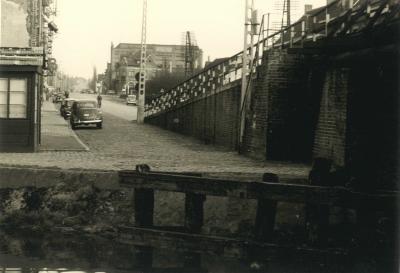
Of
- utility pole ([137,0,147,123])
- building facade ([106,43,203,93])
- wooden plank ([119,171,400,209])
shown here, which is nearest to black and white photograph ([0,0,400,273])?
wooden plank ([119,171,400,209])

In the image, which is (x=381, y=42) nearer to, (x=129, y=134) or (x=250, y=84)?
(x=250, y=84)

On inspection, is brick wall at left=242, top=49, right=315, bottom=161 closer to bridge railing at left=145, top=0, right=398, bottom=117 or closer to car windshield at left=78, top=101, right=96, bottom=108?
bridge railing at left=145, top=0, right=398, bottom=117

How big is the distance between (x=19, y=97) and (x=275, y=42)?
8.44m

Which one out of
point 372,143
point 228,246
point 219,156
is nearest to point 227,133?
point 219,156

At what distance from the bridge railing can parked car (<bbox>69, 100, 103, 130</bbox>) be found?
453cm

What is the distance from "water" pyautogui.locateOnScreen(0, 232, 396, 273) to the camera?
879 cm

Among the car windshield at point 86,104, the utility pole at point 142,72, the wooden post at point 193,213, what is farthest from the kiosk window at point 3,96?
the utility pole at point 142,72

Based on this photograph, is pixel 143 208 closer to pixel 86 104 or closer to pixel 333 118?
pixel 333 118

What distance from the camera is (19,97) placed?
59.0 ft

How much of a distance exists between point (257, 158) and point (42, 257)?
9304 millimetres

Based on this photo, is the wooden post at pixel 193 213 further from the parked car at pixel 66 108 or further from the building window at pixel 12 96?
the parked car at pixel 66 108

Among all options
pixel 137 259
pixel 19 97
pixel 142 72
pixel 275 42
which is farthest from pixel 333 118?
pixel 142 72

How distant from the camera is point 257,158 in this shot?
18125 millimetres

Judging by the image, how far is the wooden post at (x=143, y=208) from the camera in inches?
392
